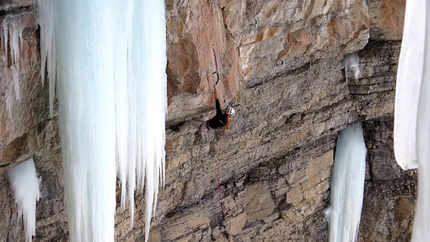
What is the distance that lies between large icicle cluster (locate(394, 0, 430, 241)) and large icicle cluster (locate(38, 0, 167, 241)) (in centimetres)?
A: 204

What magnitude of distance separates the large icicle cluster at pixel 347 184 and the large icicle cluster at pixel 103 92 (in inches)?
154

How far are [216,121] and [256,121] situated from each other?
4.18ft

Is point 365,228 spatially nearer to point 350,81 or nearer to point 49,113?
point 350,81

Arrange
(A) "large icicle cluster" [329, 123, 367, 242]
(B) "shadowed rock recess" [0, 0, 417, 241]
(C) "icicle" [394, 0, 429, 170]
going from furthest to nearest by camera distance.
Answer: (A) "large icicle cluster" [329, 123, 367, 242] < (B) "shadowed rock recess" [0, 0, 417, 241] < (C) "icicle" [394, 0, 429, 170]

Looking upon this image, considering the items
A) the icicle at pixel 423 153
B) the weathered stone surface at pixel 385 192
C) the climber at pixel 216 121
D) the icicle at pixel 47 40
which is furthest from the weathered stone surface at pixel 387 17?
the icicle at pixel 423 153

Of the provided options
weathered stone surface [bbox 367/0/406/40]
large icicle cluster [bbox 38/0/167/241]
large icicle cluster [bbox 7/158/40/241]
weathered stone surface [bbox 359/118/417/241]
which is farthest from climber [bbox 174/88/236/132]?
weathered stone surface [bbox 359/118/417/241]

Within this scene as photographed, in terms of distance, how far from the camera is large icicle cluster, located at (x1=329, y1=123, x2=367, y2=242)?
7.27 metres

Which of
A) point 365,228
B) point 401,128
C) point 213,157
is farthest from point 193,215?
point 401,128

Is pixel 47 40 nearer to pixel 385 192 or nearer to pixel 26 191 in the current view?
pixel 26 191

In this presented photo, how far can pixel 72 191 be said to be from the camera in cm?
356

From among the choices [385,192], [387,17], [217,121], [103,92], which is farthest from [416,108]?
[385,192]

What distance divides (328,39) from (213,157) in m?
1.70

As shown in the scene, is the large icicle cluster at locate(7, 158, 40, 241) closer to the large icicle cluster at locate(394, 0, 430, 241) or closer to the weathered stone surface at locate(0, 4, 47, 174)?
the weathered stone surface at locate(0, 4, 47, 174)

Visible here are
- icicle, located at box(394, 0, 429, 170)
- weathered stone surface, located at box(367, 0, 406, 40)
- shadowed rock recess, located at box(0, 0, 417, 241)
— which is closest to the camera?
icicle, located at box(394, 0, 429, 170)
